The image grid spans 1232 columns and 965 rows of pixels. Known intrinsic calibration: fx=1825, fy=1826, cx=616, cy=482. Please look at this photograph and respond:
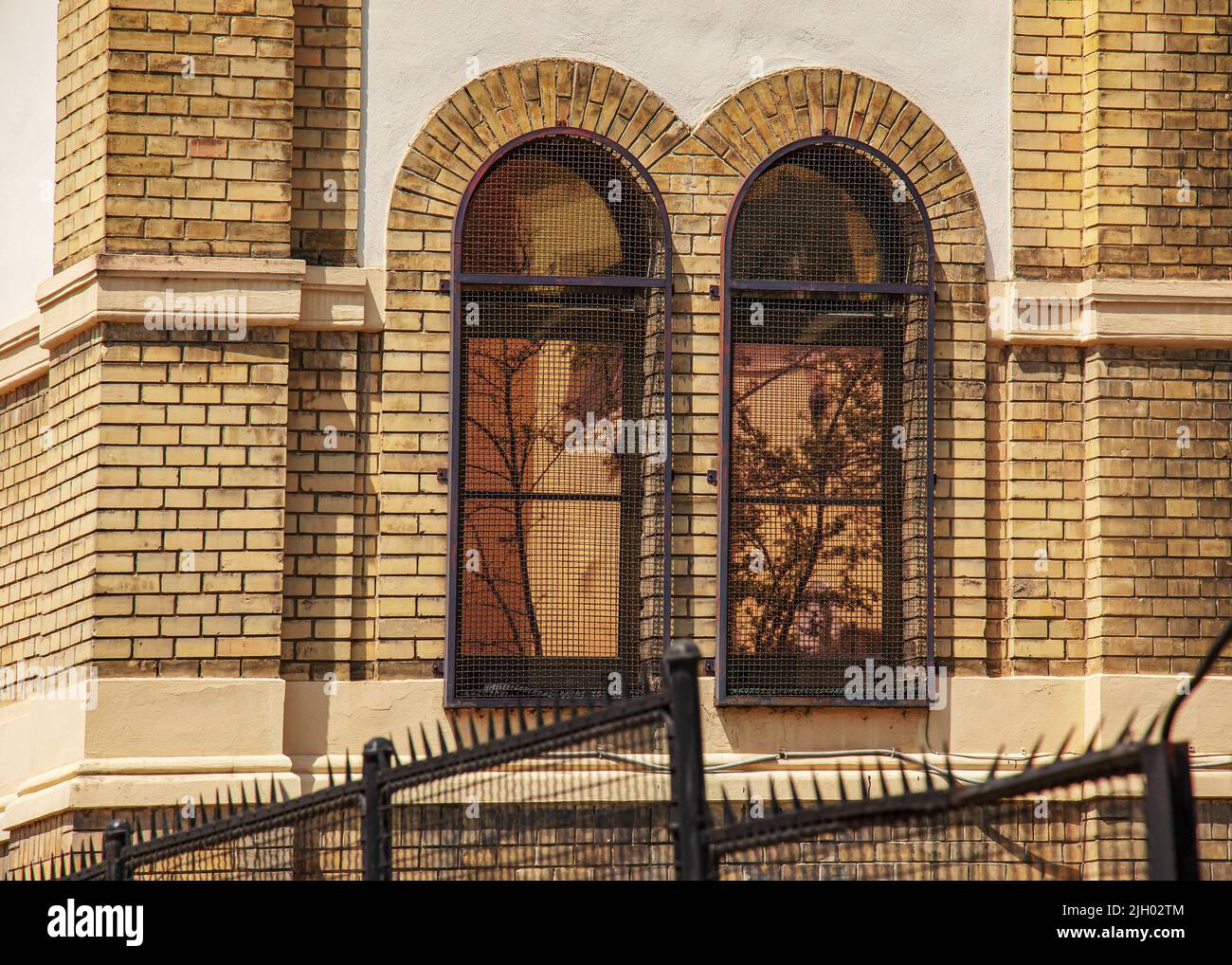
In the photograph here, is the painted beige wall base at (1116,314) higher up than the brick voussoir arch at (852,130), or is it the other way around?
the brick voussoir arch at (852,130)

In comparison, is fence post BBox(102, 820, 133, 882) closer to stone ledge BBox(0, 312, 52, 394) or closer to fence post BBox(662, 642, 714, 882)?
fence post BBox(662, 642, 714, 882)

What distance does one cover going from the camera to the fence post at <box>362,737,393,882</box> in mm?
6930

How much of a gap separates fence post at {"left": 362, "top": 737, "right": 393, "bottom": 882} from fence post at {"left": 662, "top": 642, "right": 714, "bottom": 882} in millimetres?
1577

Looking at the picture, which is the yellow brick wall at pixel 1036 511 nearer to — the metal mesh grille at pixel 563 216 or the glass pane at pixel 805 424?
the glass pane at pixel 805 424

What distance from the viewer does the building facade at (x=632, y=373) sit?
38.7 ft

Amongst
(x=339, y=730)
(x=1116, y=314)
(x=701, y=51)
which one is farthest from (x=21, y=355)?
(x=1116, y=314)

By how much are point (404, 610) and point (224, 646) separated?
117 cm

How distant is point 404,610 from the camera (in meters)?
11.9

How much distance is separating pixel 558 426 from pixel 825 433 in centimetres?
179

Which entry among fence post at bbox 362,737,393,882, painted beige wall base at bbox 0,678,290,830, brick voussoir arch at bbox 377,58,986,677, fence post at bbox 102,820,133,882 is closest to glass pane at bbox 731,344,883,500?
brick voussoir arch at bbox 377,58,986,677

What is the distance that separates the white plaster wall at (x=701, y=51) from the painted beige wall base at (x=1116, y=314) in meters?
0.32

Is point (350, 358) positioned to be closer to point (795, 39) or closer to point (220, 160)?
point (220, 160)

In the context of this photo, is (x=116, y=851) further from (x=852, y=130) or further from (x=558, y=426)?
(x=852, y=130)

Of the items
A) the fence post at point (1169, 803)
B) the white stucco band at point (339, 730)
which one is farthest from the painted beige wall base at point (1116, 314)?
the fence post at point (1169, 803)
